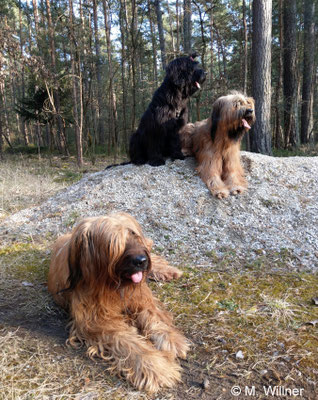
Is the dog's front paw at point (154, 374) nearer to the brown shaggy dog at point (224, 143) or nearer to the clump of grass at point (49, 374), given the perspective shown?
the clump of grass at point (49, 374)

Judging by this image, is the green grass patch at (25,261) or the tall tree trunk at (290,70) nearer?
the green grass patch at (25,261)

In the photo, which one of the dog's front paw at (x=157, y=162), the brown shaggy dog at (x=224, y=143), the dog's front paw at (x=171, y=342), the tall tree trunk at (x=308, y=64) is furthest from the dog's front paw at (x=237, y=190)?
the tall tree trunk at (x=308, y=64)

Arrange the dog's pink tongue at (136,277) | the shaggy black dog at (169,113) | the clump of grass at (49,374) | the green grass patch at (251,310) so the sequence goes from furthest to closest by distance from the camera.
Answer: the shaggy black dog at (169,113) < the green grass patch at (251,310) < the dog's pink tongue at (136,277) < the clump of grass at (49,374)

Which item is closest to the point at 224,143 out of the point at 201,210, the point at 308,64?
the point at 201,210

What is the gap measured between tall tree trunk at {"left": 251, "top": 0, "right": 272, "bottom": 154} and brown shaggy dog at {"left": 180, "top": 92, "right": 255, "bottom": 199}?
106 inches

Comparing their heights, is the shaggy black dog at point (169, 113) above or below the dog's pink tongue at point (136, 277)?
above

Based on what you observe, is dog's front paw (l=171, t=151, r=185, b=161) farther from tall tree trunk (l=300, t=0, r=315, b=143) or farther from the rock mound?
tall tree trunk (l=300, t=0, r=315, b=143)

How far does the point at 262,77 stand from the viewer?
777cm

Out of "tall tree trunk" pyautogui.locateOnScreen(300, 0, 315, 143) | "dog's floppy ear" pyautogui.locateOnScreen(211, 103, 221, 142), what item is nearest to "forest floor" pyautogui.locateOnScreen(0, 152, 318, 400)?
"dog's floppy ear" pyautogui.locateOnScreen(211, 103, 221, 142)

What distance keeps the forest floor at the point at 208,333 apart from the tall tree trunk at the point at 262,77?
14.1ft

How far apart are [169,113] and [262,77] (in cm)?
375

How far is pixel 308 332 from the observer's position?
272 centimetres

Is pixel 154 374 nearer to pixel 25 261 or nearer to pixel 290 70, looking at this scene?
pixel 25 261

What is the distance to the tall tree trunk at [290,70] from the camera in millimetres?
13508
